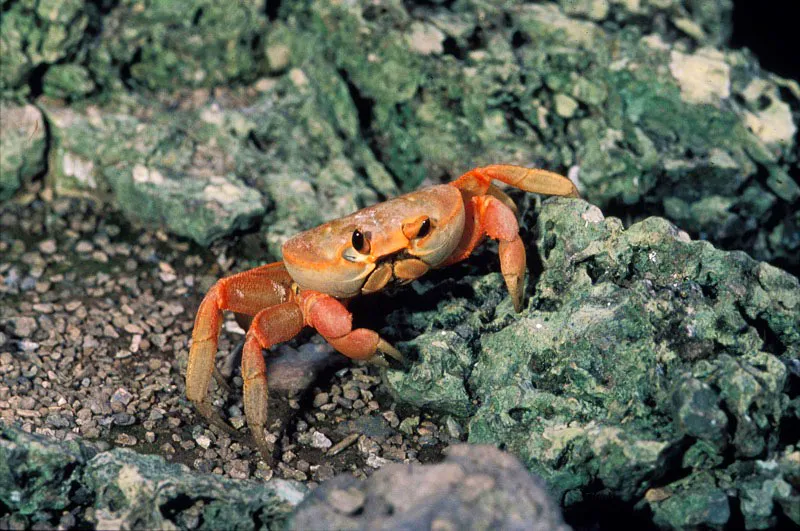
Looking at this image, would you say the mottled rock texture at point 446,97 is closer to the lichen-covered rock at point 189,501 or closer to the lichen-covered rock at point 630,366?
the lichen-covered rock at point 630,366

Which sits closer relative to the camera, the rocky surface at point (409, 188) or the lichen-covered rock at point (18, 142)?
the rocky surface at point (409, 188)

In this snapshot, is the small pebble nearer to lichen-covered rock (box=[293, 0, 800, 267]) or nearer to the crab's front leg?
the crab's front leg

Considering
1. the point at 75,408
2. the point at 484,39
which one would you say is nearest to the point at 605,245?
the point at 484,39

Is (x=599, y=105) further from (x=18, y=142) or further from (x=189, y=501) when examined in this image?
(x=18, y=142)

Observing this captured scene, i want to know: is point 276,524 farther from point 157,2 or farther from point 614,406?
point 157,2

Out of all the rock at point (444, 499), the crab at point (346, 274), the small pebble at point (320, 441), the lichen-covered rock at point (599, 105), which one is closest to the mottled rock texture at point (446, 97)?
the lichen-covered rock at point (599, 105)

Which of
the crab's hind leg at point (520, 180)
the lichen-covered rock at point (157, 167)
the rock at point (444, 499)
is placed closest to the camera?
the rock at point (444, 499)

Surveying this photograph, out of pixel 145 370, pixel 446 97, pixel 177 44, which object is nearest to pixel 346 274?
pixel 145 370

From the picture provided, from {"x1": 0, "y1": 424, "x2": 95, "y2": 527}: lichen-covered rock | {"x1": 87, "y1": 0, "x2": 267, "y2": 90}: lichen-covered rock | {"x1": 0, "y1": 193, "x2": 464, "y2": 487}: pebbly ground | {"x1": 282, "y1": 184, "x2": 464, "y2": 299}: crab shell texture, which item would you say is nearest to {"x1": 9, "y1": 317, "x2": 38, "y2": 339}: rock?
{"x1": 0, "y1": 193, "x2": 464, "y2": 487}: pebbly ground
